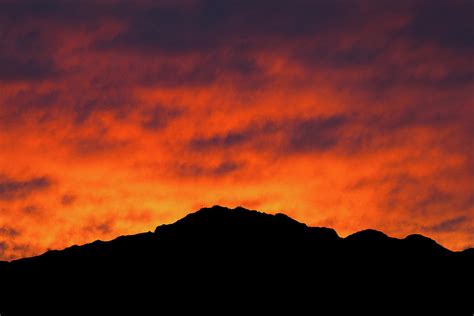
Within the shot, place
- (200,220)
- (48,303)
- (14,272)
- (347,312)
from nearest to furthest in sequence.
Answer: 1. (347,312)
2. (48,303)
3. (14,272)
4. (200,220)

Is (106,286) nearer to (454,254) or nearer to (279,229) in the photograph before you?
(279,229)

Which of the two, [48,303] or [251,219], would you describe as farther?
[251,219]

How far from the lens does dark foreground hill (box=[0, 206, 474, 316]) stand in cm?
13712

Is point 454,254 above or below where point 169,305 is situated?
above

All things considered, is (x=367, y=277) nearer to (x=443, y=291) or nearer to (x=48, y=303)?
(x=443, y=291)

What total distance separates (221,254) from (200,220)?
10.1 meters

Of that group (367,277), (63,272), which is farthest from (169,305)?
(367,277)

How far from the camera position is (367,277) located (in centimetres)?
14588

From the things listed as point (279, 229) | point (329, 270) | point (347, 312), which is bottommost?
point (347, 312)

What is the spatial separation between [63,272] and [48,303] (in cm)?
1343

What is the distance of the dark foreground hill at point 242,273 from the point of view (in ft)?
450

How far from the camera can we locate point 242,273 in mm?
150875

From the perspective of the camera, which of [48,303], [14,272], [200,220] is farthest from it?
[200,220]

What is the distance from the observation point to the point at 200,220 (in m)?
164
